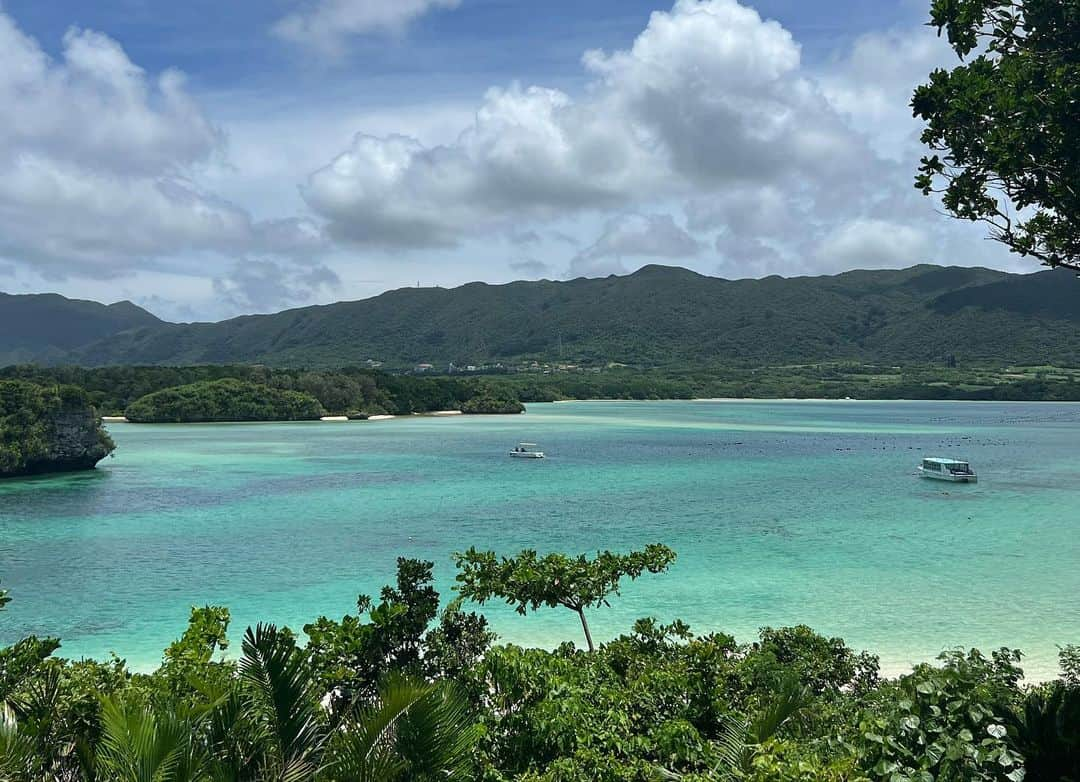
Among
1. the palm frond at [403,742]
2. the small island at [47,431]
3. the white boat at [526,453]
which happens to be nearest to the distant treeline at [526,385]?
the small island at [47,431]

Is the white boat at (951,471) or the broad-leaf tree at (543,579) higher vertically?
the broad-leaf tree at (543,579)

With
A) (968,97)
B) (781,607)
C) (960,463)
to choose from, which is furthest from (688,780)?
(960,463)

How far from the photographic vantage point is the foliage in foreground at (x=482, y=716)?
4871 millimetres

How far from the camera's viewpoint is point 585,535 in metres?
30.1

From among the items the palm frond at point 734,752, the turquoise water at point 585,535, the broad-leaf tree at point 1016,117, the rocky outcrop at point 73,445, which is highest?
the broad-leaf tree at point 1016,117

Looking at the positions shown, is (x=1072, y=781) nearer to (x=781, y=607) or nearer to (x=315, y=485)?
(x=781, y=607)

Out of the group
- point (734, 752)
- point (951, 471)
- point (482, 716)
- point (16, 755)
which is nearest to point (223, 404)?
point (951, 471)

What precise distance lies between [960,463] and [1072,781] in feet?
156

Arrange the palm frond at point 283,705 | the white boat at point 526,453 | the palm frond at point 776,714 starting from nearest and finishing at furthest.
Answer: the palm frond at point 283,705
the palm frond at point 776,714
the white boat at point 526,453

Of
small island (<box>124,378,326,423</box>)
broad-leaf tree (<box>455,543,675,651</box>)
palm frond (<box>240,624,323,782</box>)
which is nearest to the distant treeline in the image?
small island (<box>124,378,326,423</box>)

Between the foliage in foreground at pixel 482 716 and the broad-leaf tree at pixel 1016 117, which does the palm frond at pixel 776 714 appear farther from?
the broad-leaf tree at pixel 1016 117

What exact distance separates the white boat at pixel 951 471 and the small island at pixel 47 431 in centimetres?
5869

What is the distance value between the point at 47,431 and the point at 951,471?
61382 mm

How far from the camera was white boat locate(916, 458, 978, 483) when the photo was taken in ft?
150
